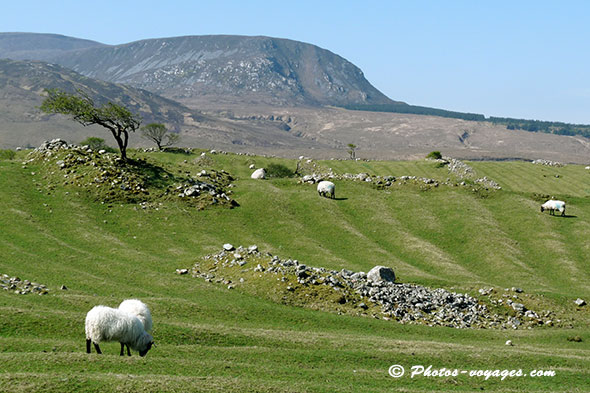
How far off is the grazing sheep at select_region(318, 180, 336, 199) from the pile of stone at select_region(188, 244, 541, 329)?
3097cm

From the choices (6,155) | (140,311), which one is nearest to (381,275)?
(140,311)

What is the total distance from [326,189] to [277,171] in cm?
3259

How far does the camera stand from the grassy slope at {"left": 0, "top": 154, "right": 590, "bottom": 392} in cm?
2231

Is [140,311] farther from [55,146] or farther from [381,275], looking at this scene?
[55,146]

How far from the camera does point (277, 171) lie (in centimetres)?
10650

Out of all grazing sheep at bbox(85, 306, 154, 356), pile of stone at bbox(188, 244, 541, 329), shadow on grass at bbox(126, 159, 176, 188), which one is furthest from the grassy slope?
shadow on grass at bbox(126, 159, 176, 188)

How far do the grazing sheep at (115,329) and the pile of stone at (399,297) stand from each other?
59.8 feet

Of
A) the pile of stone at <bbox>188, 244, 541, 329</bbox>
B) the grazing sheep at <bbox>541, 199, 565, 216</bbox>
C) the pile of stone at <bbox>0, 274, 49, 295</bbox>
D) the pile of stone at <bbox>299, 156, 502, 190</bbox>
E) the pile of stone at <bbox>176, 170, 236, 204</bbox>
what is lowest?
the pile of stone at <bbox>188, 244, 541, 329</bbox>

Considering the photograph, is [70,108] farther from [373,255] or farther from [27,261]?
[373,255]

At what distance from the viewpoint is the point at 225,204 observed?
68312mm

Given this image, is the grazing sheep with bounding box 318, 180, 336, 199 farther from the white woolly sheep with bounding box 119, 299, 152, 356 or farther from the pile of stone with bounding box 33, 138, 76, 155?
the white woolly sheep with bounding box 119, 299, 152, 356

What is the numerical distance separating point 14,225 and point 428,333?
41.5 m

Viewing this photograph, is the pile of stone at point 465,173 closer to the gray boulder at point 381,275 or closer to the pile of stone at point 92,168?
the pile of stone at point 92,168

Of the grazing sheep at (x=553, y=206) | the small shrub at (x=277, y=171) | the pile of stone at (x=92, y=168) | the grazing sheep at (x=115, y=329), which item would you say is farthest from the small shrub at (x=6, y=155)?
the grazing sheep at (x=553, y=206)
